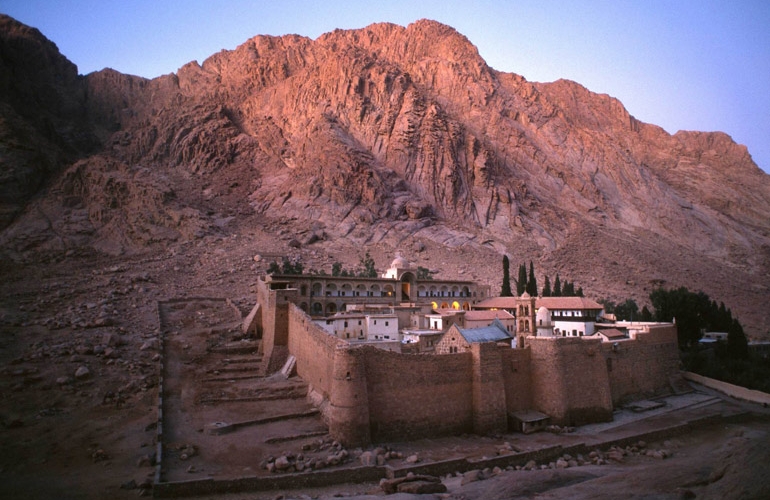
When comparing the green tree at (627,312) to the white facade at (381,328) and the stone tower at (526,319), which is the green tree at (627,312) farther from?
the white facade at (381,328)

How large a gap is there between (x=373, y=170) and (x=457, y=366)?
172 ft

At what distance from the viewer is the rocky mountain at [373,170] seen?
59.9 m

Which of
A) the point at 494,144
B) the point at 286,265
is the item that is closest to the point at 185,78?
the point at 494,144

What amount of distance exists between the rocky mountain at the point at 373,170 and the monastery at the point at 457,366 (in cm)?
2431

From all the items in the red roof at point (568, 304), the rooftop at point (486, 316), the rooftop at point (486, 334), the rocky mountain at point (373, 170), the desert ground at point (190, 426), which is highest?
the rocky mountain at point (373, 170)

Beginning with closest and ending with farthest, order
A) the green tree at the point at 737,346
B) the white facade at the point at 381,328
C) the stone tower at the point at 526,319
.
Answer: the stone tower at the point at 526,319 < the white facade at the point at 381,328 < the green tree at the point at 737,346

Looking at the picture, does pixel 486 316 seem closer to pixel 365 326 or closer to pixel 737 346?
pixel 365 326

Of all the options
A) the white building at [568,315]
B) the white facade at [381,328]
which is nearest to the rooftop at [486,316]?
the white building at [568,315]

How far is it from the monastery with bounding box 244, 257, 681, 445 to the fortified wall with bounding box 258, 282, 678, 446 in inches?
1.6

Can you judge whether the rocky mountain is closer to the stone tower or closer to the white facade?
the white facade

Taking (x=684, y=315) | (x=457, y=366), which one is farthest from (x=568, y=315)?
(x=457, y=366)

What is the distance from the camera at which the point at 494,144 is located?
285 feet

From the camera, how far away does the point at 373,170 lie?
71.2m

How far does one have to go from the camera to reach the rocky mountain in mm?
59906
